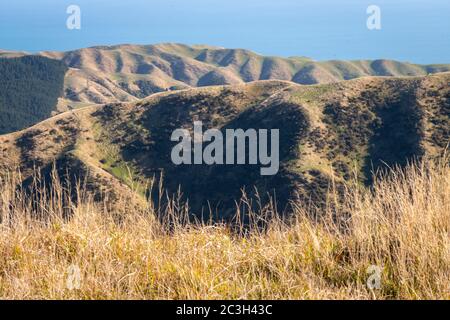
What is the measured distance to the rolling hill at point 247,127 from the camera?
99.0 metres

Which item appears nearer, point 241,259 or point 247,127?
point 241,259

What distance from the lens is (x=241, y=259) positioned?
5.33 meters

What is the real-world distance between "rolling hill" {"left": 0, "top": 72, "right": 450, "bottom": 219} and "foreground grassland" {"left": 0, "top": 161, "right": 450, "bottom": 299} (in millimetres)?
83212

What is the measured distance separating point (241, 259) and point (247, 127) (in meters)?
117

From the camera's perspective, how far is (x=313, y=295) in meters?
4.24

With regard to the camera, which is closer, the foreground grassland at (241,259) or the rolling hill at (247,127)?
the foreground grassland at (241,259)

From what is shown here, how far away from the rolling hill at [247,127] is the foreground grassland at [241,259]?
273ft

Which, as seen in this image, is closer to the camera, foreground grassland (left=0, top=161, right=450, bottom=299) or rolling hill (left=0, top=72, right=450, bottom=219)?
foreground grassland (left=0, top=161, right=450, bottom=299)

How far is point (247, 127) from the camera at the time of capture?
12212 cm

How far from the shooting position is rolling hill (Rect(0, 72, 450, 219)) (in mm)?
99000

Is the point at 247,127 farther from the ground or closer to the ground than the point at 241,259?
closer to the ground

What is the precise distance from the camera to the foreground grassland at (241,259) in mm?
4531
